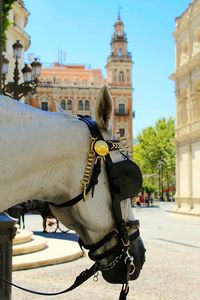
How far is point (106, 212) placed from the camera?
5.26 feet

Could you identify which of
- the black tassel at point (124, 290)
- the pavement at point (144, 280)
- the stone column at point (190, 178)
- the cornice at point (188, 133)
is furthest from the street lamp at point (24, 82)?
the stone column at point (190, 178)

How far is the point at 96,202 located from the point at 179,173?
2855cm

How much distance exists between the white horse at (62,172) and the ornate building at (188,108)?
81.8ft

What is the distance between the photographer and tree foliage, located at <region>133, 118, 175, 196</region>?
5841 centimetres

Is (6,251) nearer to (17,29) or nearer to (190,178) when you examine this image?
(190,178)

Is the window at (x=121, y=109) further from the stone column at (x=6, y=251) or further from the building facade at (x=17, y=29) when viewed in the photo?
the stone column at (x=6, y=251)

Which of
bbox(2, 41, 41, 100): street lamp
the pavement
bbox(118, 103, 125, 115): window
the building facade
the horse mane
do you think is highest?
the building facade

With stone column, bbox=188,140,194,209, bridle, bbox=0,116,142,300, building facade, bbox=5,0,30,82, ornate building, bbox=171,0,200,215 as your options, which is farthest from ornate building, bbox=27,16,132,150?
bridle, bbox=0,116,142,300

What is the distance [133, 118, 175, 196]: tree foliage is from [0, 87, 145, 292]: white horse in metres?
56.1

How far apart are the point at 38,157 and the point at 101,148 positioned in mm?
239

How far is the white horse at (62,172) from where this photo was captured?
57.6 inches

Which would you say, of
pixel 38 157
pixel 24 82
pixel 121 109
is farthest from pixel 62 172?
pixel 121 109

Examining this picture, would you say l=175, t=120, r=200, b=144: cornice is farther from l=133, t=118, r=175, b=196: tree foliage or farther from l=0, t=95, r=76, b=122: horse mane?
l=133, t=118, r=175, b=196: tree foliage

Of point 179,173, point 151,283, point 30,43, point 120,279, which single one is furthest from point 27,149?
point 30,43
